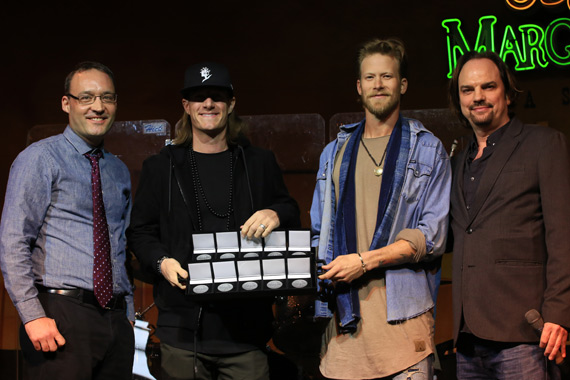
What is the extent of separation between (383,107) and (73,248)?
134 cm

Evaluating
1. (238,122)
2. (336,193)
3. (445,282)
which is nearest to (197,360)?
(336,193)

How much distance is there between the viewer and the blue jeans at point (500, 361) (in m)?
2.07

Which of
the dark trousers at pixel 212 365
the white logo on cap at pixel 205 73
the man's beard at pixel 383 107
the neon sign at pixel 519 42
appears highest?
the neon sign at pixel 519 42

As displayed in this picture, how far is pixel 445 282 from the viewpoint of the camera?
167 inches

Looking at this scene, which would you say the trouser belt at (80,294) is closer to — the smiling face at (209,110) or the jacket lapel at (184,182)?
the jacket lapel at (184,182)

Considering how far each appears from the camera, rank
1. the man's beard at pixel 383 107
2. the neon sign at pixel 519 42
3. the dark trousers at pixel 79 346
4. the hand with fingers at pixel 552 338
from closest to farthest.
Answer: the hand with fingers at pixel 552 338 < the dark trousers at pixel 79 346 < the man's beard at pixel 383 107 < the neon sign at pixel 519 42

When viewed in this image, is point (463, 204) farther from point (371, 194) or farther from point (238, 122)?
point (238, 122)

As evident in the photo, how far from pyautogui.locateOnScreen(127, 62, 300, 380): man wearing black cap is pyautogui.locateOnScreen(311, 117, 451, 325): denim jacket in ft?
0.56

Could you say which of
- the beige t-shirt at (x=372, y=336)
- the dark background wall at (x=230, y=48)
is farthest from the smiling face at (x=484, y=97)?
the dark background wall at (x=230, y=48)

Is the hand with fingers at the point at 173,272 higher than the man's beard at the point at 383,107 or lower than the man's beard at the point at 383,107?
lower

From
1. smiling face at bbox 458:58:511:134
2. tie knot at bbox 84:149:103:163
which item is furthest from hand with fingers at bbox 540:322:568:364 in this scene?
tie knot at bbox 84:149:103:163

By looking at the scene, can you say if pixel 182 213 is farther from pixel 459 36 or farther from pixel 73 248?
pixel 459 36

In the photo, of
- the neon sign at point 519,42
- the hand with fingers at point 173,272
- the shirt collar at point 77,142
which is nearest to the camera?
the hand with fingers at point 173,272

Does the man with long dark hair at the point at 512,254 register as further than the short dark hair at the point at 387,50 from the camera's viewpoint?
No
